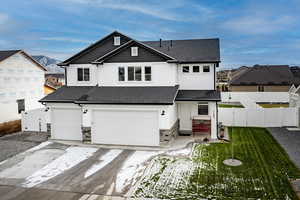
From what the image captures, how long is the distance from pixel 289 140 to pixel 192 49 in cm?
923

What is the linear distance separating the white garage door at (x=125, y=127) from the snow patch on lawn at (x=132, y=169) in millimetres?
1188

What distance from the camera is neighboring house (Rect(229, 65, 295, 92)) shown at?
40219mm

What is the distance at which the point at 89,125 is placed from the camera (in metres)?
15.0

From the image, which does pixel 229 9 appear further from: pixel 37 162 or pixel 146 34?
pixel 37 162

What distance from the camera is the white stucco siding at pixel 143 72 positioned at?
15.9 meters

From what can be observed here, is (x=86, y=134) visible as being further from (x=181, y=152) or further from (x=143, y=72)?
(x=181, y=152)

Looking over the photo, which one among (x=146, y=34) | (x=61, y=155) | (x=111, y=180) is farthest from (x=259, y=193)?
(x=146, y=34)

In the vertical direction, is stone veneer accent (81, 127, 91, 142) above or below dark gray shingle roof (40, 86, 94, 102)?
below

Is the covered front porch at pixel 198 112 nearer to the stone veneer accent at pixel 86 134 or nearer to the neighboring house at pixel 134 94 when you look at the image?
the neighboring house at pixel 134 94

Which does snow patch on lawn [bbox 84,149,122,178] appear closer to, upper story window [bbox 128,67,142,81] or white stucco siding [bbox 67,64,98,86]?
upper story window [bbox 128,67,142,81]

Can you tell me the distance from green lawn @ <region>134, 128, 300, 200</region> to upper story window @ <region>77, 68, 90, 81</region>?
9348 mm

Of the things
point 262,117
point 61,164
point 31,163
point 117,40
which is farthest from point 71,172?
point 262,117

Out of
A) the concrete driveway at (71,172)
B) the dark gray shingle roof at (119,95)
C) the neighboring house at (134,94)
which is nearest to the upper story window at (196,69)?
the neighboring house at (134,94)

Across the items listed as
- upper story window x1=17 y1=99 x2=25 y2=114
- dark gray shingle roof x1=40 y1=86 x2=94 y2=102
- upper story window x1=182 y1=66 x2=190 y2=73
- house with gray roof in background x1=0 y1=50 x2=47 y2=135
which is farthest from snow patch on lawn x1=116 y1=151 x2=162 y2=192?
upper story window x1=17 y1=99 x2=25 y2=114
